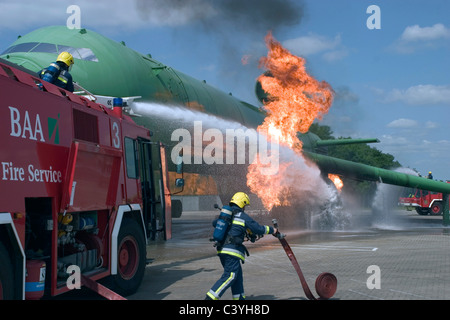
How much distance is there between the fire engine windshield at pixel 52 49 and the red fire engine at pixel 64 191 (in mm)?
6463

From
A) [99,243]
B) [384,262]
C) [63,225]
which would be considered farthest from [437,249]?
[63,225]

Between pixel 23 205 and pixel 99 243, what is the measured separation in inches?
97.0

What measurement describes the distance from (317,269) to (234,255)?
15.7 feet

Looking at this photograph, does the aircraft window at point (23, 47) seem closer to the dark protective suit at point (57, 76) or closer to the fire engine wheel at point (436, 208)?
the dark protective suit at point (57, 76)

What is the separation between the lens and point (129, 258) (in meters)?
9.56

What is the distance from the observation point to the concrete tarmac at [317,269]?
9133 millimetres

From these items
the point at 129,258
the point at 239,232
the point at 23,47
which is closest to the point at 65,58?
the point at 129,258

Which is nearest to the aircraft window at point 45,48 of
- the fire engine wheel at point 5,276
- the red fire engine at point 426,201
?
the fire engine wheel at point 5,276

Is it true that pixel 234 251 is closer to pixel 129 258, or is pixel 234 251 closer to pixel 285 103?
pixel 129 258

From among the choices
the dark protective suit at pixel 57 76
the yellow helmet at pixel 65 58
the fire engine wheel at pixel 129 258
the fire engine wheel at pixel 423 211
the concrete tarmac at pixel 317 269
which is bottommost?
the fire engine wheel at pixel 423 211

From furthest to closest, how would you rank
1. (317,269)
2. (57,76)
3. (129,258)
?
(317,269) → (129,258) → (57,76)

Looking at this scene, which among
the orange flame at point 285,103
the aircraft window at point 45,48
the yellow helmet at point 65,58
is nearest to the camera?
the yellow helmet at point 65,58

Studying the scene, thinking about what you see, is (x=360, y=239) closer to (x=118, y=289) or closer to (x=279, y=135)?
(x=279, y=135)

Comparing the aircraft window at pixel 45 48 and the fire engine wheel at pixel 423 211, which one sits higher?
the aircraft window at pixel 45 48
